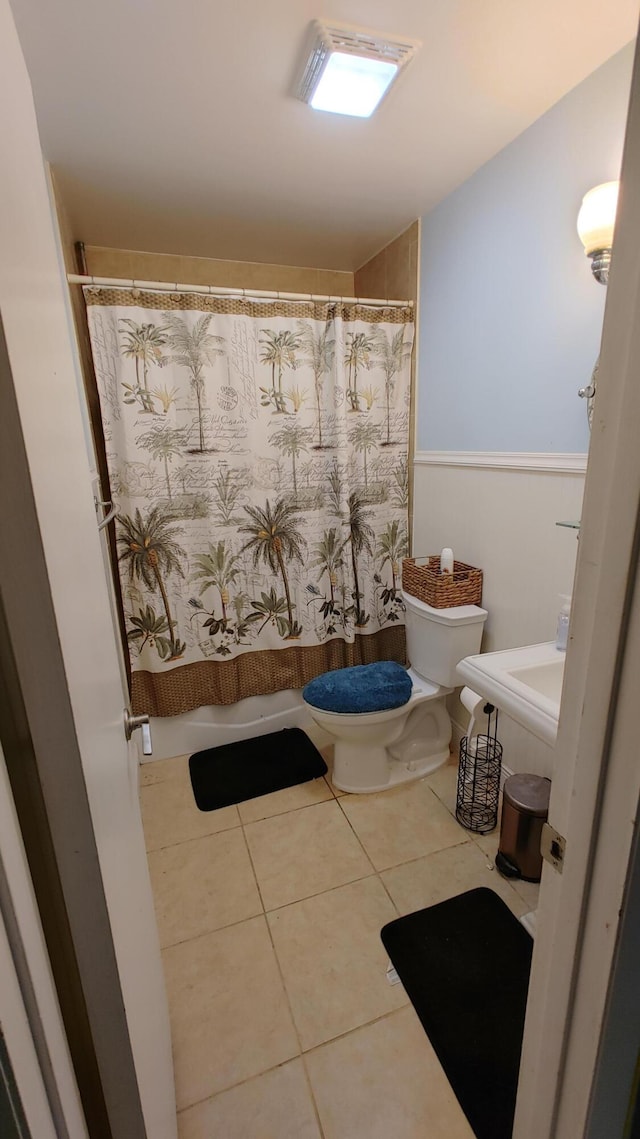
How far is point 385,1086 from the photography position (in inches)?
40.9

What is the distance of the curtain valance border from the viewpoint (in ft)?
5.74

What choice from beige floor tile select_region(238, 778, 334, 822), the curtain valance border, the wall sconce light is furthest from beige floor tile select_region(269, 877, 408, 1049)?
the curtain valance border

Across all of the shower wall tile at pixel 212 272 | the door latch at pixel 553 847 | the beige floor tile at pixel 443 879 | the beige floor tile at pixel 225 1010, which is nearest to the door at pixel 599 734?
the door latch at pixel 553 847

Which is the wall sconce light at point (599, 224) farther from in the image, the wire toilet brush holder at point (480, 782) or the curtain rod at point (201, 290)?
the wire toilet brush holder at point (480, 782)

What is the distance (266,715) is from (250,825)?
60 centimetres

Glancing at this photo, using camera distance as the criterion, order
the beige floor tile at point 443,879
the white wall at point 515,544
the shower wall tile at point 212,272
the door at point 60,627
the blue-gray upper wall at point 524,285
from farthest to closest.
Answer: the shower wall tile at point 212,272, the white wall at point 515,544, the beige floor tile at point 443,879, the blue-gray upper wall at point 524,285, the door at point 60,627

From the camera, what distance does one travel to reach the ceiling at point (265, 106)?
1121mm

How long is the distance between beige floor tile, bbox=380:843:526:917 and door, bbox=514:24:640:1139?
2.97 feet

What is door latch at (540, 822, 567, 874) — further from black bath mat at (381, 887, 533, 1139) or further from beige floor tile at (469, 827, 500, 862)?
beige floor tile at (469, 827, 500, 862)

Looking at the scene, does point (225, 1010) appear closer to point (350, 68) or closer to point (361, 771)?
point (361, 771)

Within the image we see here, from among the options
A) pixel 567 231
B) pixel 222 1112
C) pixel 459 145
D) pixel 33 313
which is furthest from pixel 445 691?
pixel 459 145

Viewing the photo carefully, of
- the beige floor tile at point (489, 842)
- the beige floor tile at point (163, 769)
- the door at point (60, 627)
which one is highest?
the door at point (60, 627)

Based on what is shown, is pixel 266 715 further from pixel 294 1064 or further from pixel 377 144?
pixel 377 144

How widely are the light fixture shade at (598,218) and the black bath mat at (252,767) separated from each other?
2.02m
